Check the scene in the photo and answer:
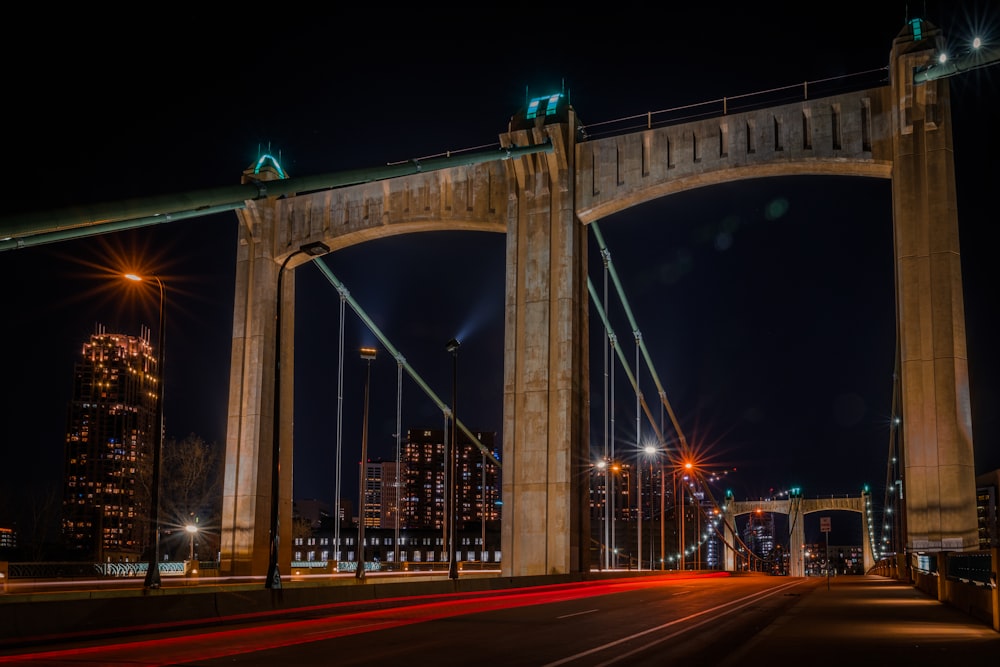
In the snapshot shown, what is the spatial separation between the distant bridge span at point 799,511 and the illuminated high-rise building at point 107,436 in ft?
338

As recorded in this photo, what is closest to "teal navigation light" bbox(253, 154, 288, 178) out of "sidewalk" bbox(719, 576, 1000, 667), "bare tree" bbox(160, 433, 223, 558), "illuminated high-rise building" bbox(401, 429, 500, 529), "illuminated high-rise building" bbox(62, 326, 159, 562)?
"sidewalk" bbox(719, 576, 1000, 667)

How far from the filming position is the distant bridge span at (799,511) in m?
136

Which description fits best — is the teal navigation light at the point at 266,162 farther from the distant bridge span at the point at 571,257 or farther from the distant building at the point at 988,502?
the distant building at the point at 988,502

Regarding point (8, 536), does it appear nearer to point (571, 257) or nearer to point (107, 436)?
point (107, 436)

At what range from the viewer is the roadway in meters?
11.7

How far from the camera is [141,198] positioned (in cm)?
1780

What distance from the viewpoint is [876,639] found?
13977 millimetres

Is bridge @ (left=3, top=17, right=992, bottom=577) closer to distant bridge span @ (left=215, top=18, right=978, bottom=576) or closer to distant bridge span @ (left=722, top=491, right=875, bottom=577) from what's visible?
distant bridge span @ (left=215, top=18, right=978, bottom=576)

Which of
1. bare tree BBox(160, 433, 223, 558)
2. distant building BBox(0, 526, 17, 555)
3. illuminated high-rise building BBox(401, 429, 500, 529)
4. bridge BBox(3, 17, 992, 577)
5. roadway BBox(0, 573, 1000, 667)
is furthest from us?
illuminated high-rise building BBox(401, 429, 500, 529)


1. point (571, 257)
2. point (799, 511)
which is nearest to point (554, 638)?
point (571, 257)

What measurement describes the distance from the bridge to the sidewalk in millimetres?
7645

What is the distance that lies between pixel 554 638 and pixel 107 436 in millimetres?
186235

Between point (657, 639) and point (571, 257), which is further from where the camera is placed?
point (571, 257)

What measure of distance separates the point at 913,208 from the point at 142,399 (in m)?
173
